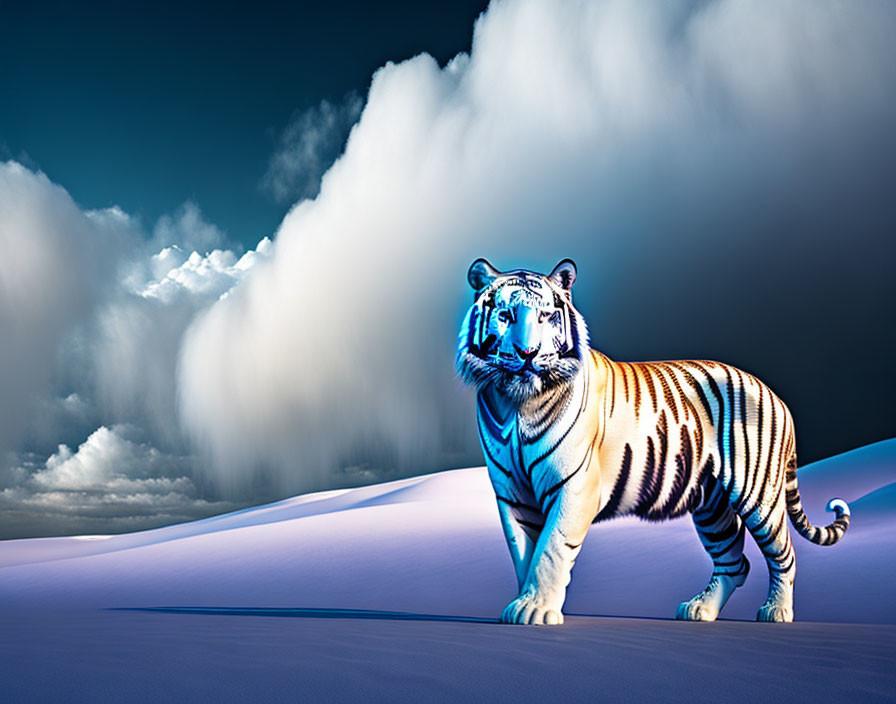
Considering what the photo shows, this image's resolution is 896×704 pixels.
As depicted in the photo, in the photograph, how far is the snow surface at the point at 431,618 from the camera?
2.18 meters

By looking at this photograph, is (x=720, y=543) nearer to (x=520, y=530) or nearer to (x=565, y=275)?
(x=520, y=530)

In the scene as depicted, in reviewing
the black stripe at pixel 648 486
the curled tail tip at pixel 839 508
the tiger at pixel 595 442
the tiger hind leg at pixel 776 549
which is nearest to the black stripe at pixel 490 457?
the tiger at pixel 595 442

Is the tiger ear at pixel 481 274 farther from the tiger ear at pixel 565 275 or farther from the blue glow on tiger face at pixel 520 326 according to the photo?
the tiger ear at pixel 565 275

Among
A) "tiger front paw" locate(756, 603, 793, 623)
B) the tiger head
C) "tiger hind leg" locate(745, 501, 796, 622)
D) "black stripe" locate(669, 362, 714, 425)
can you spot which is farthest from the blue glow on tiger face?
"tiger front paw" locate(756, 603, 793, 623)

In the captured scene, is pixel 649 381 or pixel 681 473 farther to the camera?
pixel 649 381

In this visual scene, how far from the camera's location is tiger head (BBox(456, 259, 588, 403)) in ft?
13.6

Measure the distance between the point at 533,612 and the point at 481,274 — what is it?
202cm

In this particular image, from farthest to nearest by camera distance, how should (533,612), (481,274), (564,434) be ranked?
1. (481,274)
2. (564,434)
3. (533,612)

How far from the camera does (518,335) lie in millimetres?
4113

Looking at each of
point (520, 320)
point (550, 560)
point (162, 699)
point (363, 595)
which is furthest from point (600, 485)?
point (363, 595)

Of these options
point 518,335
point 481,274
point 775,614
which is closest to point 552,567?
point 518,335

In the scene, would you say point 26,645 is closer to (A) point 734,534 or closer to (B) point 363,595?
(A) point 734,534

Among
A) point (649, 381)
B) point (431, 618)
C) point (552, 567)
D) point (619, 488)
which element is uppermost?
point (649, 381)

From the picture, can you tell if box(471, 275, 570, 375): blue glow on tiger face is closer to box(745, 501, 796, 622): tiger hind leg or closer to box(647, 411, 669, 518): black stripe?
box(647, 411, 669, 518): black stripe
